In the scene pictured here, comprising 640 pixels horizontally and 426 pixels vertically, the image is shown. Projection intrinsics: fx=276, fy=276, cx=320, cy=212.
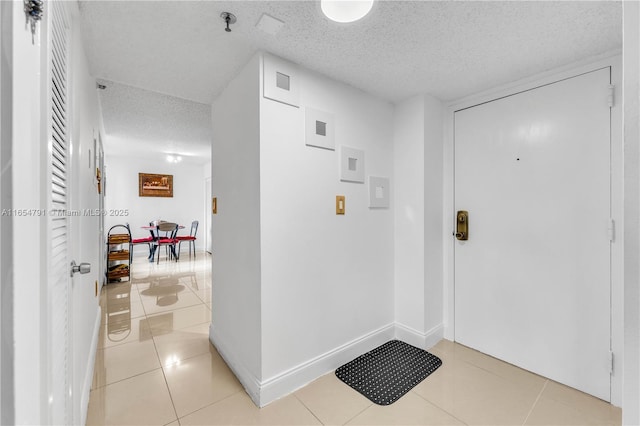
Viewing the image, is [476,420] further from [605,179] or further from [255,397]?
[605,179]

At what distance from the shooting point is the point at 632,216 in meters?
0.41

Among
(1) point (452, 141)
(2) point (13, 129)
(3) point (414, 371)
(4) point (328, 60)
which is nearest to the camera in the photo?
(2) point (13, 129)

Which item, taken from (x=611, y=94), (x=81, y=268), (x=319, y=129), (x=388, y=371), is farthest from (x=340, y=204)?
(x=611, y=94)

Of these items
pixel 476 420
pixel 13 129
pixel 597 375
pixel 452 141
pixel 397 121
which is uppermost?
pixel 397 121

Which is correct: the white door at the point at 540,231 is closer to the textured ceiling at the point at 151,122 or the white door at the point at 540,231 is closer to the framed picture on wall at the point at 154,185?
the textured ceiling at the point at 151,122

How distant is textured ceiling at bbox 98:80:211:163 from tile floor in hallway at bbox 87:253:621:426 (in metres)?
2.51

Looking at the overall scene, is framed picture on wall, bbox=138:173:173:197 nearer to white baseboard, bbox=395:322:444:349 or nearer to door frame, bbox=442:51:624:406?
white baseboard, bbox=395:322:444:349

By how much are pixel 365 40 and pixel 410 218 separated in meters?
1.54

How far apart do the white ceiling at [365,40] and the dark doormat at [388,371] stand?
2323 mm

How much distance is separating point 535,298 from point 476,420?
1069 millimetres

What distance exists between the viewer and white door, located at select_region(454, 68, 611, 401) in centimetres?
191

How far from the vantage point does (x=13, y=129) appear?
532mm

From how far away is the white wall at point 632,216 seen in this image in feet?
1.30

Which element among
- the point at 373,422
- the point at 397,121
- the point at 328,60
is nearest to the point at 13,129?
the point at 328,60
